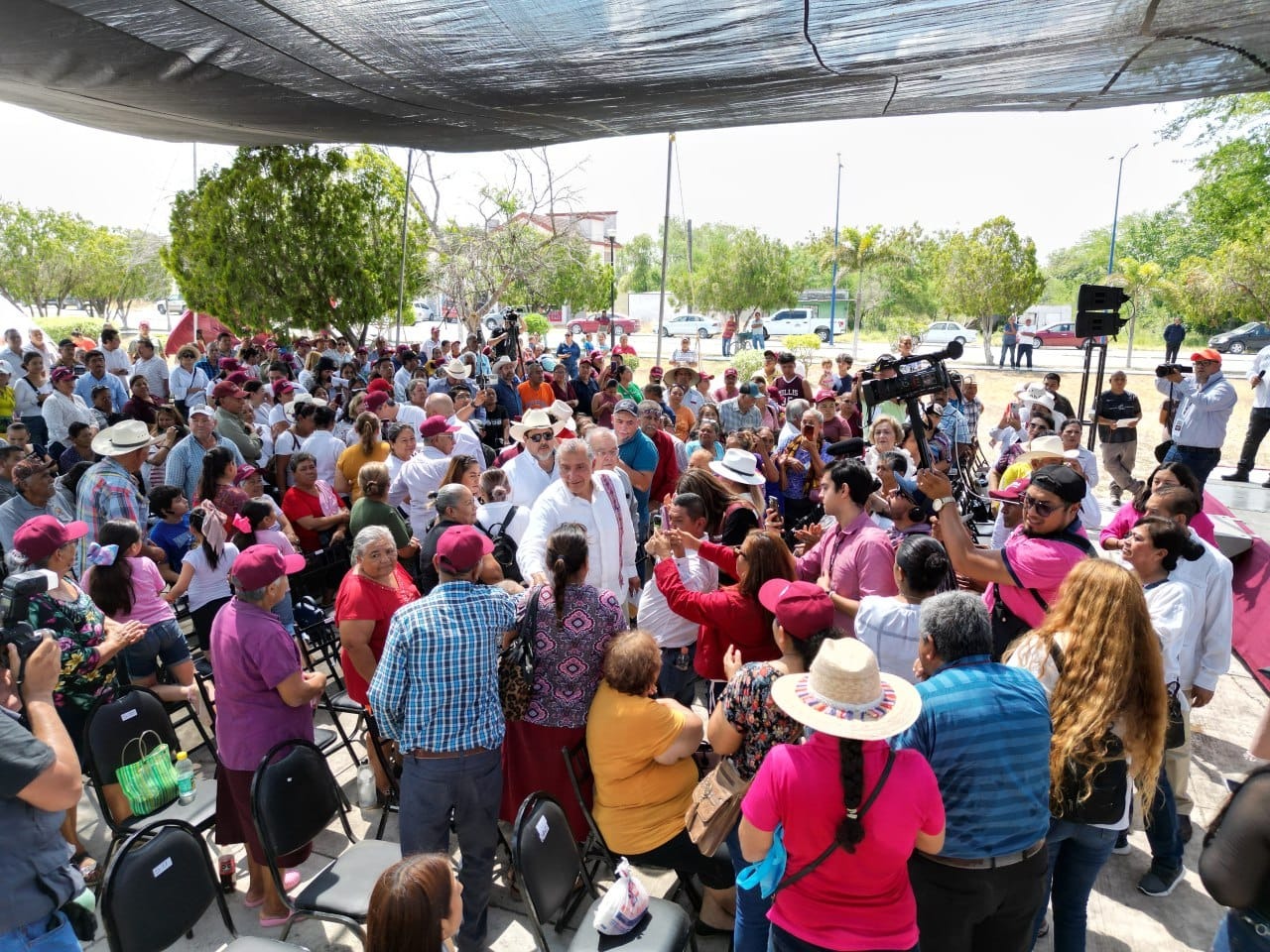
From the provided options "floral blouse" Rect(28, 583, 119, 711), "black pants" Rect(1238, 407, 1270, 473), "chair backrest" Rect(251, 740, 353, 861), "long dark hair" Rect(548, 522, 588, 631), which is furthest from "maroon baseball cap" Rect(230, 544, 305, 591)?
"black pants" Rect(1238, 407, 1270, 473)

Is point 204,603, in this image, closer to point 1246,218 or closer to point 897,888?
point 897,888

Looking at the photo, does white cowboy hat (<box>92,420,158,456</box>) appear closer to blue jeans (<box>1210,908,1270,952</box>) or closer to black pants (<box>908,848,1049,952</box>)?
black pants (<box>908,848,1049,952</box>)

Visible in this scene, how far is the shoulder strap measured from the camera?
1.94 metres

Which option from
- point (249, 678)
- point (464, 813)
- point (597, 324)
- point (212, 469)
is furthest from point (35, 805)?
point (597, 324)

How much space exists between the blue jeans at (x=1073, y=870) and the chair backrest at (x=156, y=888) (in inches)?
113

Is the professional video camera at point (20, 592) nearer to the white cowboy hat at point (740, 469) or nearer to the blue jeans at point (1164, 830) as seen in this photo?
the white cowboy hat at point (740, 469)

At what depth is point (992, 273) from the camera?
2883 centimetres

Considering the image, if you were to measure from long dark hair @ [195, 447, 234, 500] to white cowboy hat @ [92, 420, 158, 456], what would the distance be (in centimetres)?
40

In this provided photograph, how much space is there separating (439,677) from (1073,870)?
2.33m

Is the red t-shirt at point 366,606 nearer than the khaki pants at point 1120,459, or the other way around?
the red t-shirt at point 366,606

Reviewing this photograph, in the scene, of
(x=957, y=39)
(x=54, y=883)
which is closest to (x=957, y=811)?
(x=54, y=883)

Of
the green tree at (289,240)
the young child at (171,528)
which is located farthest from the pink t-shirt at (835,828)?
the green tree at (289,240)

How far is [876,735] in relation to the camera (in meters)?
1.89

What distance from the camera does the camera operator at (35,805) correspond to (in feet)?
6.50
